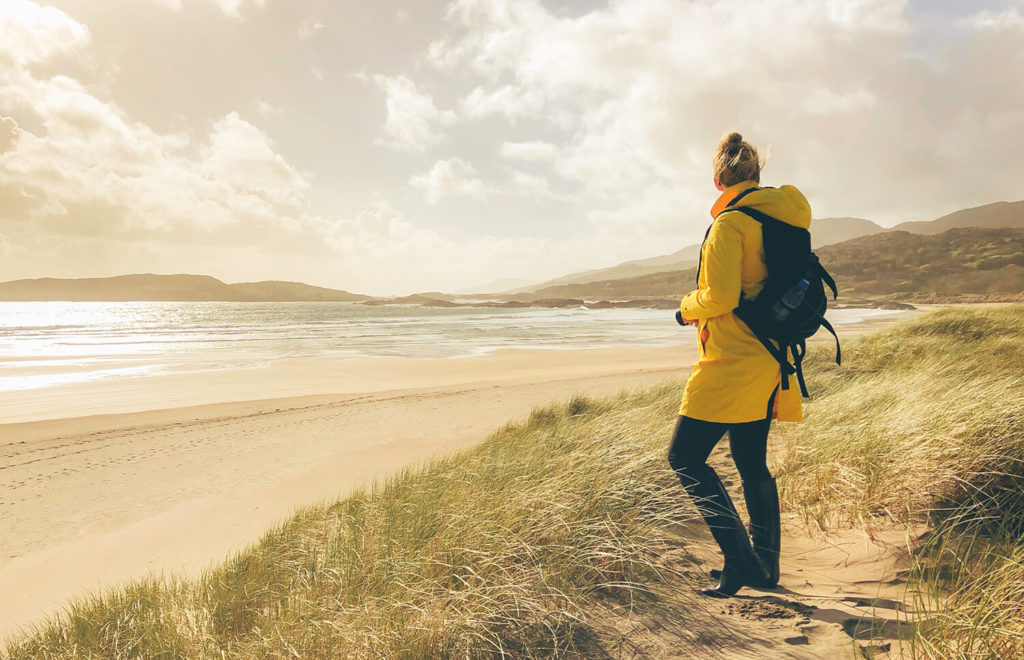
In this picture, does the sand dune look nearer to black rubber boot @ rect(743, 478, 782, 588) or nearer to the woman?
the woman

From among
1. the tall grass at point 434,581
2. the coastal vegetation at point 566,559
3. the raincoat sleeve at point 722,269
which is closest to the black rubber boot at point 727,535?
the coastal vegetation at point 566,559

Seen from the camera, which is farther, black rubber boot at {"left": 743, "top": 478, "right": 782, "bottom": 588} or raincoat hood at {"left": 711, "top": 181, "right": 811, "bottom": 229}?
black rubber boot at {"left": 743, "top": 478, "right": 782, "bottom": 588}

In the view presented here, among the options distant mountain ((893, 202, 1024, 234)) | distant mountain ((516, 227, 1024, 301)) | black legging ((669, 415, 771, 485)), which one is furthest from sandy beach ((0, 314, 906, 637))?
distant mountain ((893, 202, 1024, 234))

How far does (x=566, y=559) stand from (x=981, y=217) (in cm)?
25867

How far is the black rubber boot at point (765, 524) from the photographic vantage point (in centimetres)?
243

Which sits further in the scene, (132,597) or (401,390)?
(401,390)

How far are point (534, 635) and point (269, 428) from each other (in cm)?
852

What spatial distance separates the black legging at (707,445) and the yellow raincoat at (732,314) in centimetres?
8

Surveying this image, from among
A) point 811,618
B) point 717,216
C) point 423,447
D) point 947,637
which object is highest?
point 717,216

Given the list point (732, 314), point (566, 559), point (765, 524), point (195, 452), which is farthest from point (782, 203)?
point (195, 452)

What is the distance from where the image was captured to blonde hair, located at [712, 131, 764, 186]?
2311 millimetres

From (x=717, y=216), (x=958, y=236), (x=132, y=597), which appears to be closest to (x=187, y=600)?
(x=132, y=597)

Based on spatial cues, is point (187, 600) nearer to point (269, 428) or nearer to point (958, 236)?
point (269, 428)

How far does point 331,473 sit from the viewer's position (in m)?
6.76
